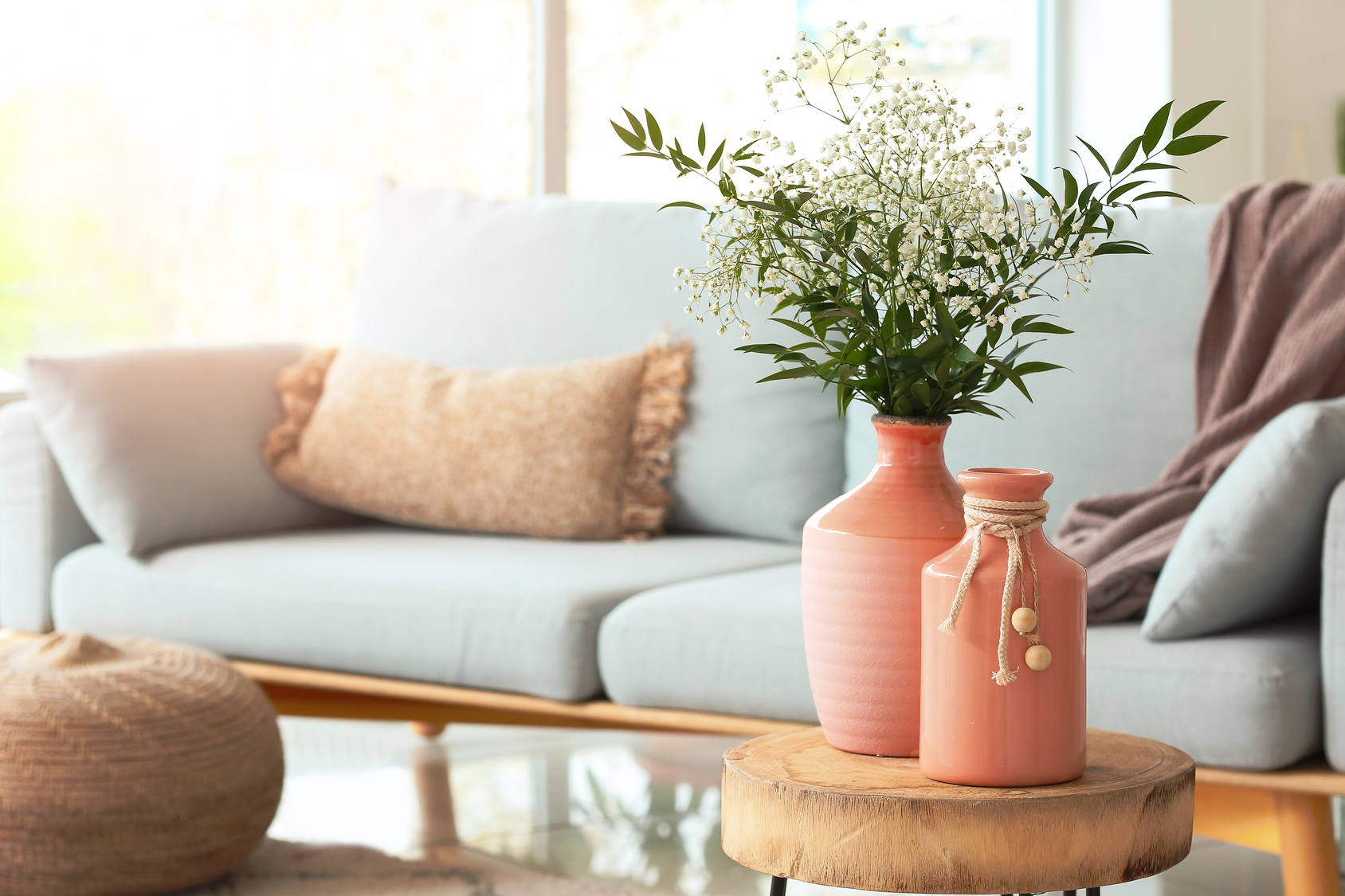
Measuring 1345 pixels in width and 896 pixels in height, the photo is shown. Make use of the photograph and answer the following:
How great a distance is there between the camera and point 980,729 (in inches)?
36.6

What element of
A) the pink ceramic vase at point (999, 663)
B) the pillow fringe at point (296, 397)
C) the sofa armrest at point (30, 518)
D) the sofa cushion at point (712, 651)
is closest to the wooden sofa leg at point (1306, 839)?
the sofa cushion at point (712, 651)

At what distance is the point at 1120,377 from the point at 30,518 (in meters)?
1.75

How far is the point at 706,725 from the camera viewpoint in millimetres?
1817

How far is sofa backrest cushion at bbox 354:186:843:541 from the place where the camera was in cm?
233

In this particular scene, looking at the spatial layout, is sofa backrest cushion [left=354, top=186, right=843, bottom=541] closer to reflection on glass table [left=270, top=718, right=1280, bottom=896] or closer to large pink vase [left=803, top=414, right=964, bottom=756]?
reflection on glass table [left=270, top=718, right=1280, bottom=896]

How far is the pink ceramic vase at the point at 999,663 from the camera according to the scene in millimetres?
918

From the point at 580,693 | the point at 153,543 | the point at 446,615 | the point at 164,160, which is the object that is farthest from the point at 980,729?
the point at 164,160

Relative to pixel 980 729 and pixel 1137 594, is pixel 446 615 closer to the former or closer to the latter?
pixel 1137 594

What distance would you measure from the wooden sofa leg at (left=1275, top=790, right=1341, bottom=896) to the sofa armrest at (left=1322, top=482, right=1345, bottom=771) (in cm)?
6

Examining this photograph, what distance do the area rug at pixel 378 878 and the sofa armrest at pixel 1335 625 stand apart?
3.13ft

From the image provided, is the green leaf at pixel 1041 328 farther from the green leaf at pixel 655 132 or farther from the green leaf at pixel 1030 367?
the green leaf at pixel 655 132

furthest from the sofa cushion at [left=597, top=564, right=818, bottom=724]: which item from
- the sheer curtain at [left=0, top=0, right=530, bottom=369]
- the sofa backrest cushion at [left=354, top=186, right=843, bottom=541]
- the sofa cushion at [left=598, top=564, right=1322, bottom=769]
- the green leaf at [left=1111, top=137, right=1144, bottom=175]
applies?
the sheer curtain at [left=0, top=0, right=530, bottom=369]

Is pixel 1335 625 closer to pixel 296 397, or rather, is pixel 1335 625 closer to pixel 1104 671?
pixel 1104 671

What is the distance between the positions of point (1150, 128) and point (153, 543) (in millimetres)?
1806
